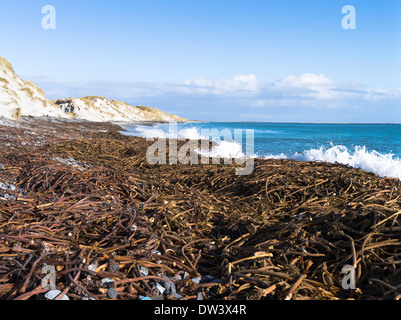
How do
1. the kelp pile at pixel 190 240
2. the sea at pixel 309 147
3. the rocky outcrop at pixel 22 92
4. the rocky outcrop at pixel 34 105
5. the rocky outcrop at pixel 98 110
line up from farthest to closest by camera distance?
1. the rocky outcrop at pixel 98 110
2. the rocky outcrop at pixel 22 92
3. the rocky outcrop at pixel 34 105
4. the sea at pixel 309 147
5. the kelp pile at pixel 190 240

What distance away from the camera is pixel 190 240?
8.58 feet

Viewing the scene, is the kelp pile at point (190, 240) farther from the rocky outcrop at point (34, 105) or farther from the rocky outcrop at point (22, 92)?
the rocky outcrop at point (22, 92)

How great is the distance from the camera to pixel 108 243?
93.2 inches

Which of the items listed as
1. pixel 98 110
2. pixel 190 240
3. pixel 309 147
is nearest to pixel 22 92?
pixel 98 110

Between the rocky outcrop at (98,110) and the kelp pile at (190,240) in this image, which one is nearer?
the kelp pile at (190,240)

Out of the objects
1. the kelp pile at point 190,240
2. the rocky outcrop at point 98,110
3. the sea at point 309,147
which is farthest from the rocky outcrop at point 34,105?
the kelp pile at point 190,240

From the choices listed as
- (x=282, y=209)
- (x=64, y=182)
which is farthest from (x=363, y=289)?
(x=64, y=182)

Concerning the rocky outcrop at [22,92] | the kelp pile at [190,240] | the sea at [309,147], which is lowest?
the kelp pile at [190,240]

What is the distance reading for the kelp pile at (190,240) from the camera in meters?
1.84

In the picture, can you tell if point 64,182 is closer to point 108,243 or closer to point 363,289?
point 108,243

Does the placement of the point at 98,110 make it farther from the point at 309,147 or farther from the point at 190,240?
the point at 190,240

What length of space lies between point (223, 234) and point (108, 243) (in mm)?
1095

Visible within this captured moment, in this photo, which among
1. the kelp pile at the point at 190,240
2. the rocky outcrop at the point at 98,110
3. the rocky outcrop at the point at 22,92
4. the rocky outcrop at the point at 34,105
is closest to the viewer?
the kelp pile at the point at 190,240
